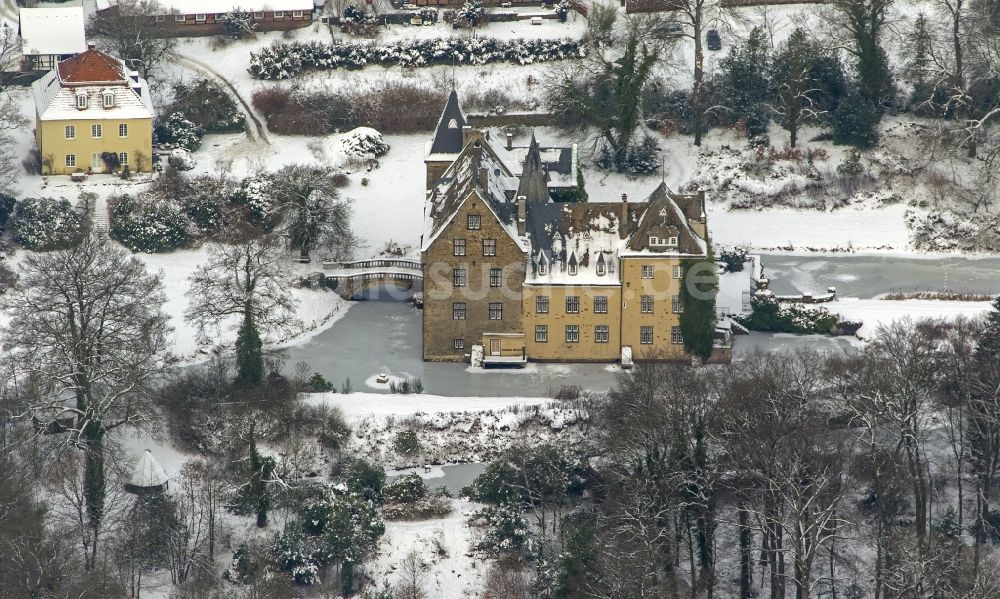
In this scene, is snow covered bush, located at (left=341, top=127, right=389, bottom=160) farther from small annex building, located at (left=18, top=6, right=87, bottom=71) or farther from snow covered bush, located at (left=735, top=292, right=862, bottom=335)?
snow covered bush, located at (left=735, top=292, right=862, bottom=335)

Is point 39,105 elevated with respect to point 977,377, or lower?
elevated

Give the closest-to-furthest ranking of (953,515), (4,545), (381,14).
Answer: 1. (4,545)
2. (953,515)
3. (381,14)

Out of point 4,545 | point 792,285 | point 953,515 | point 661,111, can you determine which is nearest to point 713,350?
point 792,285

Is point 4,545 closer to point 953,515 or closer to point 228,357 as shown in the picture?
point 228,357

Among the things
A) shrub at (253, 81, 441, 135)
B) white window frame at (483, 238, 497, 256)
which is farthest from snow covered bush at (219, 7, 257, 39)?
white window frame at (483, 238, 497, 256)

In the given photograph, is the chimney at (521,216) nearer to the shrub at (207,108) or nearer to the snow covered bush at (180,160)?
the snow covered bush at (180,160)

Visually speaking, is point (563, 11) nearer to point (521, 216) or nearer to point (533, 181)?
point (533, 181)

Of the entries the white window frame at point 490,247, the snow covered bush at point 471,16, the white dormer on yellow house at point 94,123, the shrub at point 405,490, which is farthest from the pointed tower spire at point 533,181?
the snow covered bush at point 471,16
